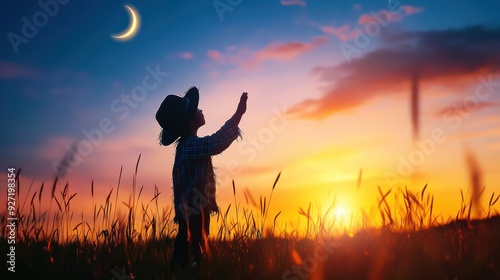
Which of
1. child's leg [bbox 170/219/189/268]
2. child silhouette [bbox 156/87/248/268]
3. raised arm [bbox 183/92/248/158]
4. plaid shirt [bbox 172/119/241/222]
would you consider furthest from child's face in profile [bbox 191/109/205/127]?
child's leg [bbox 170/219/189/268]

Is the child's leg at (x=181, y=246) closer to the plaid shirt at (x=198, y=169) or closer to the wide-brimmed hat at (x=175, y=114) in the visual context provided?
the plaid shirt at (x=198, y=169)

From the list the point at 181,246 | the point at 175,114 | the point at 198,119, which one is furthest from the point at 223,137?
the point at 181,246

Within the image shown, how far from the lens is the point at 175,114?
6.16 meters

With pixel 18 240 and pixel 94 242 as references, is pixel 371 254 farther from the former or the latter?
pixel 18 240

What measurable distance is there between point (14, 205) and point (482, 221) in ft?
15.9

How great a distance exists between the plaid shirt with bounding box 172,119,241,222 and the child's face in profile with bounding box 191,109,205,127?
28cm

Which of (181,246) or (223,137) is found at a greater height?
(223,137)

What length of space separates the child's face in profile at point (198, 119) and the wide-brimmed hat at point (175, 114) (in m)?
0.08

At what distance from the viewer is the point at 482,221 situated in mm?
4734

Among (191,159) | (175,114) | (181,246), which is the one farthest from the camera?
(175,114)

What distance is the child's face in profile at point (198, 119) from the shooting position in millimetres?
6191

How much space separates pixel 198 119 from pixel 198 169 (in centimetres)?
74

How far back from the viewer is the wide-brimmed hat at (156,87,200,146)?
20.0 ft

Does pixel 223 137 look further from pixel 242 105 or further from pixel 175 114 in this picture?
pixel 175 114
